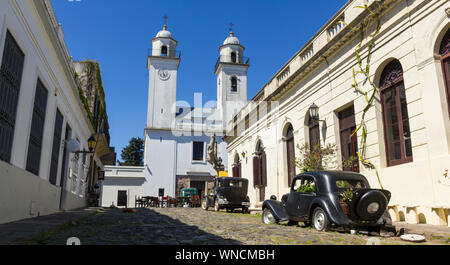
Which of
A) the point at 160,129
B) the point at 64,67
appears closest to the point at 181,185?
the point at 160,129

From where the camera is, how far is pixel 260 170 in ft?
60.1

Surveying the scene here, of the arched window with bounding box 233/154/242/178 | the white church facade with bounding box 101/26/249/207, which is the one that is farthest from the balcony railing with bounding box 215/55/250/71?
the arched window with bounding box 233/154/242/178

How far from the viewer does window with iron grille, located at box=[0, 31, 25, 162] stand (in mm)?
6629

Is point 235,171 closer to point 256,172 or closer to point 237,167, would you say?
point 237,167

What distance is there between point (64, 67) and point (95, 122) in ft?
37.7

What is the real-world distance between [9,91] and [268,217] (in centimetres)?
650

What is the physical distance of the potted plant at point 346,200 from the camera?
6.55 m

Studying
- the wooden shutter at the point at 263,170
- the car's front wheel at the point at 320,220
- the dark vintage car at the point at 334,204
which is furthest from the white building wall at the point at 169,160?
the car's front wheel at the point at 320,220

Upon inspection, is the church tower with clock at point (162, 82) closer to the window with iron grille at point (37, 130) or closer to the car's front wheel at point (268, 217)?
the window with iron grille at point (37, 130)

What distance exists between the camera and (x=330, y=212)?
259 inches

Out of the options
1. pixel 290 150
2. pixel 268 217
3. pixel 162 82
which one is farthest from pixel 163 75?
pixel 268 217

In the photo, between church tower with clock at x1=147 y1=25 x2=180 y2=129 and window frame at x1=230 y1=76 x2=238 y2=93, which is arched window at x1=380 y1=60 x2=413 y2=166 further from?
window frame at x1=230 y1=76 x2=238 y2=93

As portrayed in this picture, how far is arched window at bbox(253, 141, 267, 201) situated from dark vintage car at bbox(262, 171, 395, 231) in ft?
29.6
